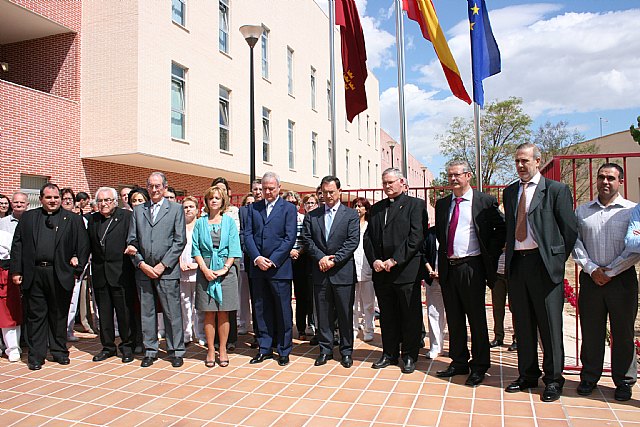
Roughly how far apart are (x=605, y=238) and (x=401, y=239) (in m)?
1.87

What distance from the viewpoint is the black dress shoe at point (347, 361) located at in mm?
5367

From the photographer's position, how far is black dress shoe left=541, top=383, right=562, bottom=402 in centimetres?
420

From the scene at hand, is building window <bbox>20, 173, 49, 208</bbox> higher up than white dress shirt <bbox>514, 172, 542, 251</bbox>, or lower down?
higher up

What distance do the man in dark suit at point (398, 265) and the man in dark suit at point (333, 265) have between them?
255 mm

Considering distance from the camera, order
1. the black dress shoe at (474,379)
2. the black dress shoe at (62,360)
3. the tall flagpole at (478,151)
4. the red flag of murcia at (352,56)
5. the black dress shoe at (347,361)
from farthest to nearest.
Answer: the red flag of murcia at (352,56)
the tall flagpole at (478,151)
the black dress shoe at (62,360)
the black dress shoe at (347,361)
the black dress shoe at (474,379)

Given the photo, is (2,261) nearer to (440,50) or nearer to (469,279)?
(469,279)

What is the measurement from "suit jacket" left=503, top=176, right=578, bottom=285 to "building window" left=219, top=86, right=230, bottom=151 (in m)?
13.9

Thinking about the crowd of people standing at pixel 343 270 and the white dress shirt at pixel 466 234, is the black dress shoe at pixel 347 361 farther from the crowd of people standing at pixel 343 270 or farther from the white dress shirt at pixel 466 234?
the white dress shirt at pixel 466 234

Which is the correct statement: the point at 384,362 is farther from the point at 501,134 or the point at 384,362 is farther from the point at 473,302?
the point at 501,134

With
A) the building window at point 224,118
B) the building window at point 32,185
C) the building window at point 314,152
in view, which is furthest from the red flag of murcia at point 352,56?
the building window at point 314,152

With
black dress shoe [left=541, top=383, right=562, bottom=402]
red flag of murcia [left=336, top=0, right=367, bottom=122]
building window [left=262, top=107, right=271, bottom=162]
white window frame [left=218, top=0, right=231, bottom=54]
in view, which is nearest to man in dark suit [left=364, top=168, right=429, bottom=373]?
black dress shoe [left=541, top=383, right=562, bottom=402]

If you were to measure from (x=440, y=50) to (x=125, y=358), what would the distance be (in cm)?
604

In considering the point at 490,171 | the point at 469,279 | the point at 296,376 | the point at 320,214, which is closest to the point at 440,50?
the point at 320,214

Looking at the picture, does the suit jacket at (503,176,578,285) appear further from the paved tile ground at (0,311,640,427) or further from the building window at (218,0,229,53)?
the building window at (218,0,229,53)
